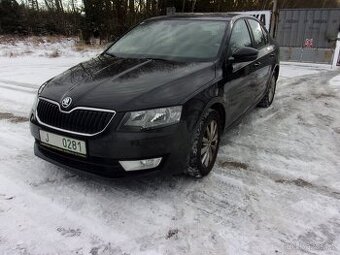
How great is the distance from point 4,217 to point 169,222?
1.36 m

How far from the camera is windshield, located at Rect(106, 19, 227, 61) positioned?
3996mm

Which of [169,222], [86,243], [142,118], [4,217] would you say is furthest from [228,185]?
[4,217]

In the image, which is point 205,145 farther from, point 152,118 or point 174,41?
point 174,41

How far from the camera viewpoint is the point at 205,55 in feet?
12.8

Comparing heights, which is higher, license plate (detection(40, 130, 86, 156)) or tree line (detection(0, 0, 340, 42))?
tree line (detection(0, 0, 340, 42))

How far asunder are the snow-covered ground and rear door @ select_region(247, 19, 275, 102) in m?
0.82

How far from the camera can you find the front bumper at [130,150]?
2.88 meters

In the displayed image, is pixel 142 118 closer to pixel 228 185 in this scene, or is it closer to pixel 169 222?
pixel 169 222

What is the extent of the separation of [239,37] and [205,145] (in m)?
1.71

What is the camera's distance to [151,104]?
9.71 ft

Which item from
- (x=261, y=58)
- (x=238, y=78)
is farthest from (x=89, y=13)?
(x=238, y=78)

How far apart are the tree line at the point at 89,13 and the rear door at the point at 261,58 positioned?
496 inches

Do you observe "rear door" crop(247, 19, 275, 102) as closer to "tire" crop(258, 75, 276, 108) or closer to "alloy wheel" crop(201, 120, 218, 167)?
"tire" crop(258, 75, 276, 108)

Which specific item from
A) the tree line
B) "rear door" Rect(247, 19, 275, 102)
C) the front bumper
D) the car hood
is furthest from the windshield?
the tree line
